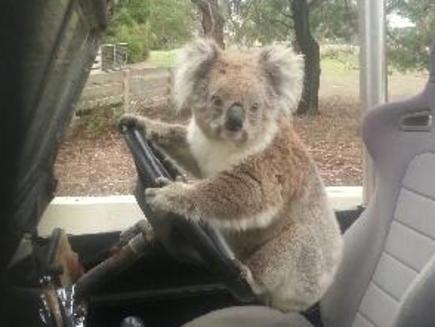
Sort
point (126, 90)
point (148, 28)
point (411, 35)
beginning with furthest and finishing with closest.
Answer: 1. point (411, 35)
2. point (126, 90)
3. point (148, 28)

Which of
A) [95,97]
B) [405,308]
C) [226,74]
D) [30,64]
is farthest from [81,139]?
[30,64]

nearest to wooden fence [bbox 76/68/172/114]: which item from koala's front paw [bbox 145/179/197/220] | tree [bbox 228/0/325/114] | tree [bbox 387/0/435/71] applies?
tree [bbox 228/0/325/114]

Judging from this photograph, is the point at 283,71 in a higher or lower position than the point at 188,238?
higher

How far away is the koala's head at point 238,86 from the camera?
58.7 inches

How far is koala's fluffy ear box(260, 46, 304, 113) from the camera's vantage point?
1562mm

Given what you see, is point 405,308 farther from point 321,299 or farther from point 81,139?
point 81,139

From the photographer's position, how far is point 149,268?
184cm

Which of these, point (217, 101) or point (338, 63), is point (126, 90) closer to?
point (217, 101)

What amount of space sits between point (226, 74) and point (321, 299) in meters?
0.65

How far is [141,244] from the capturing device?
1248 mm

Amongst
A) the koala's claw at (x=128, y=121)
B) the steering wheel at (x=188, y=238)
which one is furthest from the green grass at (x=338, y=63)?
the steering wheel at (x=188, y=238)

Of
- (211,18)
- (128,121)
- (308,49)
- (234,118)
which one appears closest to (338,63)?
(308,49)

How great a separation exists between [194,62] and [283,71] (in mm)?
200

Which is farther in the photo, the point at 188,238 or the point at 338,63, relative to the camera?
the point at 338,63
